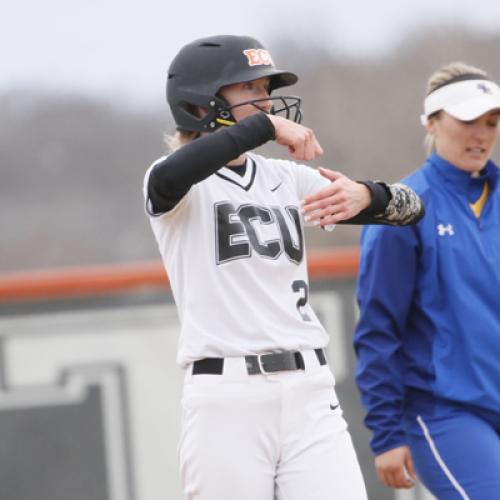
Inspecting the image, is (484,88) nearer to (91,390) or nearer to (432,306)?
(432,306)

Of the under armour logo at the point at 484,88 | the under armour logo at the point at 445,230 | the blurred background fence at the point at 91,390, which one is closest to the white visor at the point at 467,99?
the under armour logo at the point at 484,88

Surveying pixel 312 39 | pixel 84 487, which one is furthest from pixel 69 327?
pixel 312 39

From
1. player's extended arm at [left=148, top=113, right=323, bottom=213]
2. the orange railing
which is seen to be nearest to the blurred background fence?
the orange railing

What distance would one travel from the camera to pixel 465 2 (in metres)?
18.5

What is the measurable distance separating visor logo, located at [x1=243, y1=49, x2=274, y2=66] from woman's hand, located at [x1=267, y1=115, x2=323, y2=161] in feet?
0.92

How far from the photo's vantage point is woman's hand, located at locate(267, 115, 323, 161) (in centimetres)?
315

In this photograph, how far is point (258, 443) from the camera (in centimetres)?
311

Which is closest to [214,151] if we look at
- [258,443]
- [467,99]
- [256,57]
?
[256,57]

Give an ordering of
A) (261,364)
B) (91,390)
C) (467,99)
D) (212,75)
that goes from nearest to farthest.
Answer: (261,364), (212,75), (467,99), (91,390)

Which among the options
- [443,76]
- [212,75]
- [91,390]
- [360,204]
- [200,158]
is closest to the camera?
[200,158]

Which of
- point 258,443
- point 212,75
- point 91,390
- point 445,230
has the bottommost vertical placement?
point 91,390

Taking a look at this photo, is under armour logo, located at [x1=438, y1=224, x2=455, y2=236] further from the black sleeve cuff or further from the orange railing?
the orange railing

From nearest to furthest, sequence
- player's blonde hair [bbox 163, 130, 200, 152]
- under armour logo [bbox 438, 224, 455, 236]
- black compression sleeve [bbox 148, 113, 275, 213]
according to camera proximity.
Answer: black compression sleeve [bbox 148, 113, 275, 213], player's blonde hair [bbox 163, 130, 200, 152], under armour logo [bbox 438, 224, 455, 236]

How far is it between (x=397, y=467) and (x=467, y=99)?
1.24 m
